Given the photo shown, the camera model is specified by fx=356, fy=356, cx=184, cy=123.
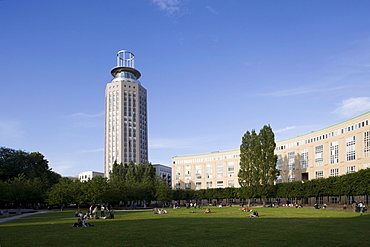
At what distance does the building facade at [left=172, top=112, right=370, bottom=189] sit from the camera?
331 feet

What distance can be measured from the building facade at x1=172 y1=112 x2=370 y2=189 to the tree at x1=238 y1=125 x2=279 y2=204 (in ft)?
61.9

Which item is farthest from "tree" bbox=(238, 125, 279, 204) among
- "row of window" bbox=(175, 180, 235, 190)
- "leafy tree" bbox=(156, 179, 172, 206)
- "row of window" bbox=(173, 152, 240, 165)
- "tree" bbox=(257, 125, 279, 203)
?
"row of window" bbox=(175, 180, 235, 190)

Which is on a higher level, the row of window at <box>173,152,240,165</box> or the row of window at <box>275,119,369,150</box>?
the row of window at <box>275,119,369,150</box>

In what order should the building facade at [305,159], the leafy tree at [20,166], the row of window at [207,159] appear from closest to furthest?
the building facade at [305,159]
the leafy tree at [20,166]
the row of window at [207,159]

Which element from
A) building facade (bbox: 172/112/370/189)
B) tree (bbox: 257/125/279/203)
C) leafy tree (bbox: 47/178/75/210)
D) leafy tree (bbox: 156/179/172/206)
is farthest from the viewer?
Result: leafy tree (bbox: 156/179/172/206)

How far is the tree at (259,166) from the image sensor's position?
108 meters

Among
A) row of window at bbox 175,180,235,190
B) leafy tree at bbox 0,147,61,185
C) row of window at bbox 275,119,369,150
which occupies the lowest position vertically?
row of window at bbox 175,180,235,190

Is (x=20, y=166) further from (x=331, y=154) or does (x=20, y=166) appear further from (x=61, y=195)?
(x=331, y=154)

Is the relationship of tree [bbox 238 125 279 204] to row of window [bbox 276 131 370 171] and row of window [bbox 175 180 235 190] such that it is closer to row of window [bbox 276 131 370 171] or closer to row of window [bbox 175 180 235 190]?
row of window [bbox 276 131 370 171]

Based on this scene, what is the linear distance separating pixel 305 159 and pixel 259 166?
1053 inches

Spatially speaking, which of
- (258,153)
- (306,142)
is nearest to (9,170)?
(258,153)

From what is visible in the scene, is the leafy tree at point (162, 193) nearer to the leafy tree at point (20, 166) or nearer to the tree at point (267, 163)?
the tree at point (267, 163)

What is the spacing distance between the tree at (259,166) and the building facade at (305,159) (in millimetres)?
18869

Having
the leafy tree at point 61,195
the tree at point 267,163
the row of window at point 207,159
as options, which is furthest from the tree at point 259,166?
the leafy tree at point 61,195
